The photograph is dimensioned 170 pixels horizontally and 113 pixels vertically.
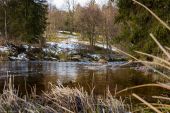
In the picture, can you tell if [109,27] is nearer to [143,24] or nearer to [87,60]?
A: [87,60]

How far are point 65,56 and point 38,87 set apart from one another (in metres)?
30.8

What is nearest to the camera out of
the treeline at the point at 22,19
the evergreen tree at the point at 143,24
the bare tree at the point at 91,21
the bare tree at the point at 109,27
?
the evergreen tree at the point at 143,24

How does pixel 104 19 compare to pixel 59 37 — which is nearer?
pixel 104 19

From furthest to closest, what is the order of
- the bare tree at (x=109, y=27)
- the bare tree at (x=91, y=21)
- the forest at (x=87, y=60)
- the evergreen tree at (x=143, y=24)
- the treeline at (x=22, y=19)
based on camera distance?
the bare tree at (x=91, y=21) < the bare tree at (x=109, y=27) < the treeline at (x=22, y=19) < the evergreen tree at (x=143, y=24) < the forest at (x=87, y=60)

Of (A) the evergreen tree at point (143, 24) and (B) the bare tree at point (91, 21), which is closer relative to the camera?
(A) the evergreen tree at point (143, 24)

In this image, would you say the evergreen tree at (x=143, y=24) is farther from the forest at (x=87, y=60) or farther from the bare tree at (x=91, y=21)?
the bare tree at (x=91, y=21)

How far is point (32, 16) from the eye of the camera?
51219 mm

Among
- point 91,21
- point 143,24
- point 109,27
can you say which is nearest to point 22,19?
point 109,27

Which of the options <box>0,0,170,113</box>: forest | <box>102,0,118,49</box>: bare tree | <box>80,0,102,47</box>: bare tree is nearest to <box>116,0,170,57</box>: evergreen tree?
<box>0,0,170,113</box>: forest

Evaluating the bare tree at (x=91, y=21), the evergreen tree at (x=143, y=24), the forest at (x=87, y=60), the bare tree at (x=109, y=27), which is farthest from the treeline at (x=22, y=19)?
the evergreen tree at (x=143, y=24)

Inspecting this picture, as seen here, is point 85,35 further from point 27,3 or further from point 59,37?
point 27,3

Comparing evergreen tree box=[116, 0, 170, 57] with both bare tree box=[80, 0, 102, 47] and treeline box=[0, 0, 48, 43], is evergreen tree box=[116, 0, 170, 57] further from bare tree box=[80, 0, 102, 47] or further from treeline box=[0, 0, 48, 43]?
bare tree box=[80, 0, 102, 47]

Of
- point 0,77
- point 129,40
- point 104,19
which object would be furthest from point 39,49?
point 129,40

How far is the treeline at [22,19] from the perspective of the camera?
168 feet
